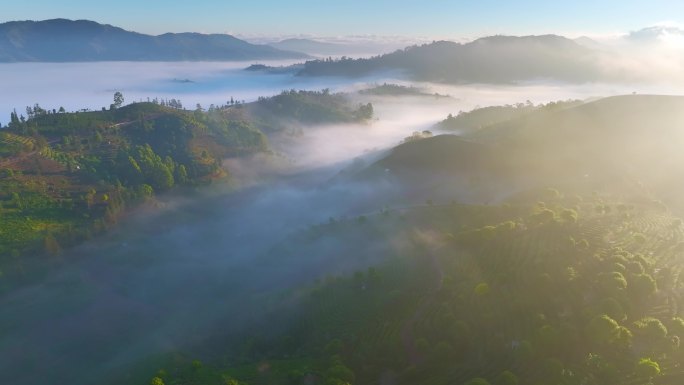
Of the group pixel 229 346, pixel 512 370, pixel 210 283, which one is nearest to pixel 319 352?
pixel 229 346

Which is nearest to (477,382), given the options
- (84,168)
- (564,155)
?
(564,155)

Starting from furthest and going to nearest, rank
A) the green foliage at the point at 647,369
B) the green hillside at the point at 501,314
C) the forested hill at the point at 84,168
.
Result: the forested hill at the point at 84,168 → the green hillside at the point at 501,314 → the green foliage at the point at 647,369

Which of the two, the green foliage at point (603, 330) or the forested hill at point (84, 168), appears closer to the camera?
the green foliage at point (603, 330)

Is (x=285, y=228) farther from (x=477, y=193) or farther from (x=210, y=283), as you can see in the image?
(x=477, y=193)

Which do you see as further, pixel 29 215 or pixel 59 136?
pixel 59 136

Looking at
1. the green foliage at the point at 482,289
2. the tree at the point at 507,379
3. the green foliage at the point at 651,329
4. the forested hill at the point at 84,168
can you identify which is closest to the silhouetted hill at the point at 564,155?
the green foliage at the point at 482,289

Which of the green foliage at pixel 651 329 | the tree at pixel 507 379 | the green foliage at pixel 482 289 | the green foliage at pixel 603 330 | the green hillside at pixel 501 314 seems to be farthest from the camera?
the green foliage at pixel 482 289

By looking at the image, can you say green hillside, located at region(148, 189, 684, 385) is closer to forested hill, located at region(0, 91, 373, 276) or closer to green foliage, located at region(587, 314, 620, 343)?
green foliage, located at region(587, 314, 620, 343)

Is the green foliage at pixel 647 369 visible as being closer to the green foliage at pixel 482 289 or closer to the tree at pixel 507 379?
the tree at pixel 507 379
